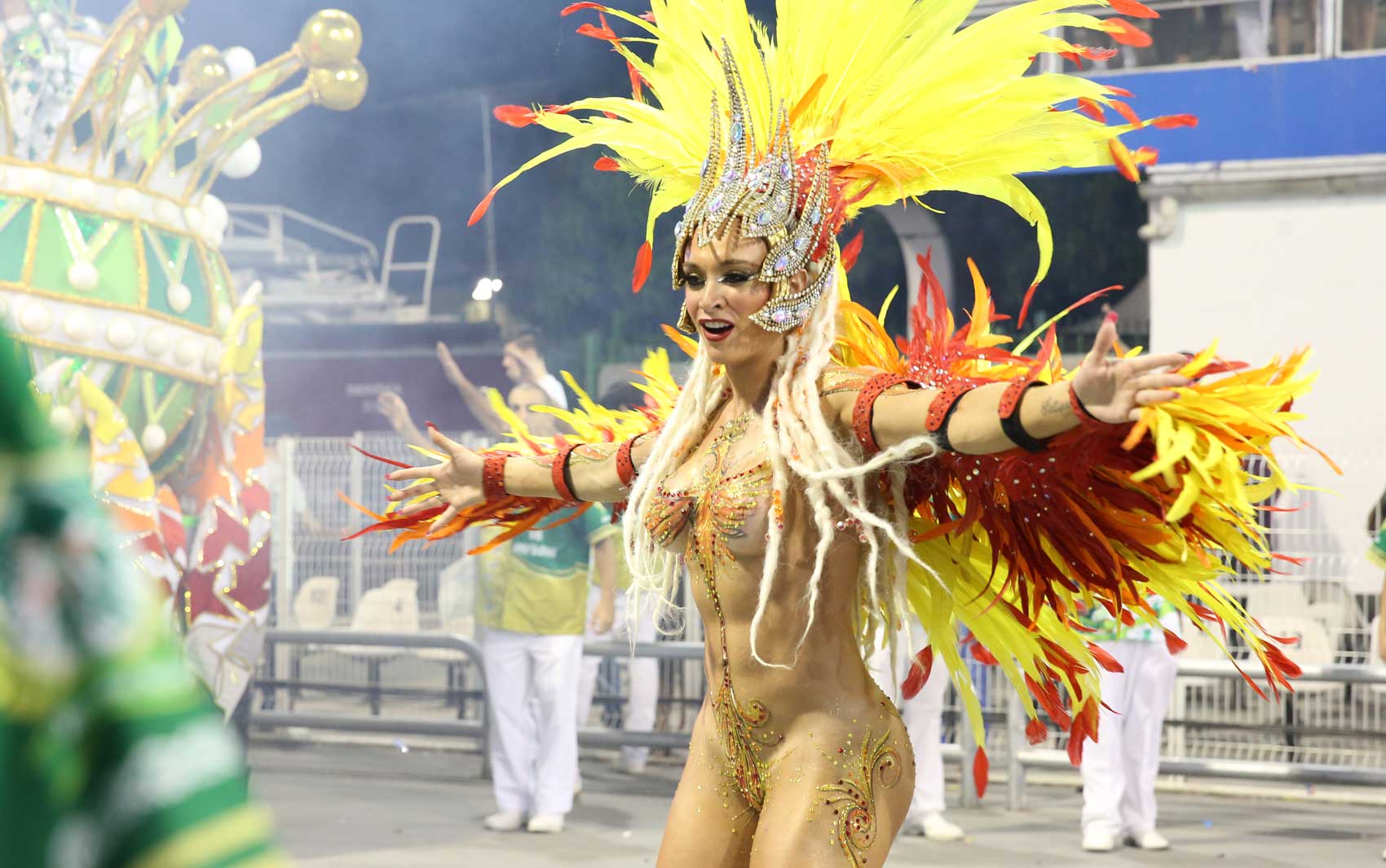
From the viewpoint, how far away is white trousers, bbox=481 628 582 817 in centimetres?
669

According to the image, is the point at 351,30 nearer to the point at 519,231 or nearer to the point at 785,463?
the point at 785,463

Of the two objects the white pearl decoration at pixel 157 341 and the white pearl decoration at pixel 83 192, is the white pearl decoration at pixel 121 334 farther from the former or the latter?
the white pearl decoration at pixel 83 192

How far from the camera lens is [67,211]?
15.1 feet

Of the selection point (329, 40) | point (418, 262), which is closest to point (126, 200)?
Result: point (329, 40)

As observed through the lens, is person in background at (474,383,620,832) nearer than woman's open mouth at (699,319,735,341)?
No

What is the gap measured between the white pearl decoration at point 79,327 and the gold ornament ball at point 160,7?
94 cm

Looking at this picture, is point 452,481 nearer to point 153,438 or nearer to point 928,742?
point 153,438

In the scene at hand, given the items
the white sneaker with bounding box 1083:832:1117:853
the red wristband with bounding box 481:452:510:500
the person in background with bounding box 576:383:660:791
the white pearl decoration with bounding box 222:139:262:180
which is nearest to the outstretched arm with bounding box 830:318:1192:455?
the red wristband with bounding box 481:452:510:500

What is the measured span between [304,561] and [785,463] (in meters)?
6.79

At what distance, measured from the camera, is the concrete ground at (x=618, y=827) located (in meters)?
6.12

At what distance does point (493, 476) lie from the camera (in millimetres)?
3445

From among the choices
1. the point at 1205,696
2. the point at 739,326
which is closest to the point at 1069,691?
the point at 739,326

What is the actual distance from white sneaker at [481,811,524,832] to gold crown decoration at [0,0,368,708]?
1.66 meters

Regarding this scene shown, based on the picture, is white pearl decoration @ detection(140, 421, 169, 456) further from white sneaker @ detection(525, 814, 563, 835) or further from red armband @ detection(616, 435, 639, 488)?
white sneaker @ detection(525, 814, 563, 835)
